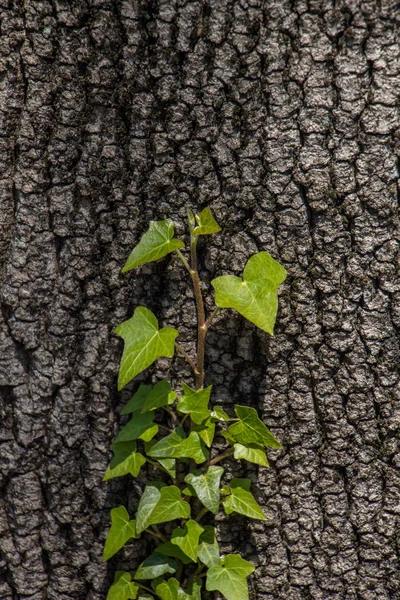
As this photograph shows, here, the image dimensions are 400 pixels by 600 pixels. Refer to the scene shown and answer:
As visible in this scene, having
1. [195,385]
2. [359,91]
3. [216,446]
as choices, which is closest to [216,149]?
[359,91]

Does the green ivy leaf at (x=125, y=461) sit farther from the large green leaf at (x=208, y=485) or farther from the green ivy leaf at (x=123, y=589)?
the green ivy leaf at (x=123, y=589)

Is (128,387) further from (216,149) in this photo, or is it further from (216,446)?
(216,149)

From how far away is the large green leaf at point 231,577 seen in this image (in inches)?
68.2

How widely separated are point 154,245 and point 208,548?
93 cm

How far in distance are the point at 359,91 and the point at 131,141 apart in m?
0.65

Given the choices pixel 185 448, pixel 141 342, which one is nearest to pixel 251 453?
pixel 185 448

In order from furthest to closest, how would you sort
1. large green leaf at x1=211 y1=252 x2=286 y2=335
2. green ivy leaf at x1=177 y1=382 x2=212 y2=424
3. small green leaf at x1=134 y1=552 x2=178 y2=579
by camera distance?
1. small green leaf at x1=134 y1=552 x2=178 y2=579
2. green ivy leaf at x1=177 y1=382 x2=212 y2=424
3. large green leaf at x1=211 y1=252 x2=286 y2=335

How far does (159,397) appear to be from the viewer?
1736 millimetres

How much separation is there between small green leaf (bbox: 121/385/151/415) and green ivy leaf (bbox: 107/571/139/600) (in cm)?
53

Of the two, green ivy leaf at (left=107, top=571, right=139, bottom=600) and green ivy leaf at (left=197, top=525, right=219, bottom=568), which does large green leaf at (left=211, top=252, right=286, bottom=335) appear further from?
green ivy leaf at (left=107, top=571, right=139, bottom=600)

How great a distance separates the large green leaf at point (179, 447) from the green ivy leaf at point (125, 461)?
6 cm

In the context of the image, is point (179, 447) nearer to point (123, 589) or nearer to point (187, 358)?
point (187, 358)

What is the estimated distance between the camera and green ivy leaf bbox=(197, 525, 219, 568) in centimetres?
176

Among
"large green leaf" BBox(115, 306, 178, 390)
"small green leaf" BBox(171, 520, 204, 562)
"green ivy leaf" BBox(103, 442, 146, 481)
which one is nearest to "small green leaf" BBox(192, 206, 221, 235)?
"large green leaf" BBox(115, 306, 178, 390)
